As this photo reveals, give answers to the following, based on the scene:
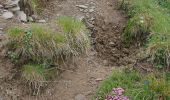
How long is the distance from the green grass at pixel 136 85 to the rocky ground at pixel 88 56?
0.74ft

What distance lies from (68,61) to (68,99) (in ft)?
2.57

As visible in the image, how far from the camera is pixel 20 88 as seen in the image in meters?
6.12

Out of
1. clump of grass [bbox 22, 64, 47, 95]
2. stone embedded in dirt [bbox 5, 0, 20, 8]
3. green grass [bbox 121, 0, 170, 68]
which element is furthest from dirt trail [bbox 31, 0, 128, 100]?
stone embedded in dirt [bbox 5, 0, 20, 8]

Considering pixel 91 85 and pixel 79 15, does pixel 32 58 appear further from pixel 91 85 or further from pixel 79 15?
pixel 79 15

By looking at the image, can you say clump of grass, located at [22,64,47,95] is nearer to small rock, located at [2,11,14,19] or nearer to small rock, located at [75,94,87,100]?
small rock, located at [75,94,87,100]

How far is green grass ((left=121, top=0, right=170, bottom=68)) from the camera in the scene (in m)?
6.64

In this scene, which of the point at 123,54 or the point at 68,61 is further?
the point at 123,54

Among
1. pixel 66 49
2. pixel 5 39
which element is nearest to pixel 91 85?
pixel 66 49

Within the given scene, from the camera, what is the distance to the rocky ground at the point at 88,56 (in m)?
6.14

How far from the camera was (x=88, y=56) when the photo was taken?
23.0ft

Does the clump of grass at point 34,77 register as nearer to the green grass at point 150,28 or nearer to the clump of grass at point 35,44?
the clump of grass at point 35,44

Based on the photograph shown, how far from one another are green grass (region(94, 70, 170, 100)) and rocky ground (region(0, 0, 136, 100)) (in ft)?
0.74

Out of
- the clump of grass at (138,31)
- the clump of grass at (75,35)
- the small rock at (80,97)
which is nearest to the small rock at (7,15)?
→ the clump of grass at (75,35)

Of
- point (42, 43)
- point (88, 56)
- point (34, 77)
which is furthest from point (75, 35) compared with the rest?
point (34, 77)
